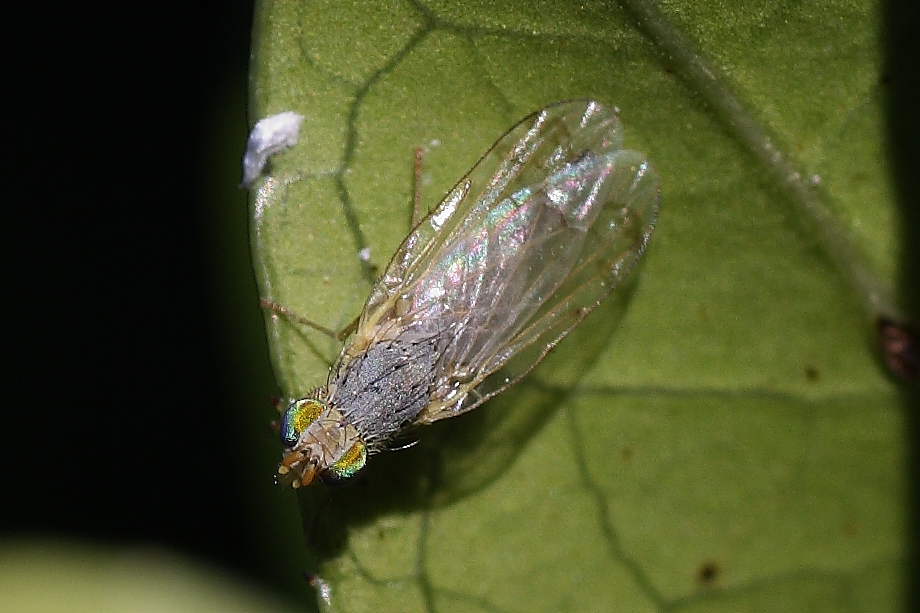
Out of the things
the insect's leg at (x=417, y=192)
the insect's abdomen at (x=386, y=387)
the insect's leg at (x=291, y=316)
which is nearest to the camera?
the insect's leg at (x=291, y=316)

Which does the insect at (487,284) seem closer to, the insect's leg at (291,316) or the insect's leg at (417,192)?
the insect's leg at (417,192)

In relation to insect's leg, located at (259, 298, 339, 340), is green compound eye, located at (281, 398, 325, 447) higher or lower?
lower

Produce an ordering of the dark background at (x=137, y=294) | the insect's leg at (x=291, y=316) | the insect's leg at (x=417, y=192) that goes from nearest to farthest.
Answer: the insect's leg at (x=291, y=316)
the insect's leg at (x=417, y=192)
the dark background at (x=137, y=294)

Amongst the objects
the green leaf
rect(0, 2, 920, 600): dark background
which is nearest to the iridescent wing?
the green leaf

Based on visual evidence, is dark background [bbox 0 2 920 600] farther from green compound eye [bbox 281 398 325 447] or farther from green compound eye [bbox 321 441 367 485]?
green compound eye [bbox 321 441 367 485]

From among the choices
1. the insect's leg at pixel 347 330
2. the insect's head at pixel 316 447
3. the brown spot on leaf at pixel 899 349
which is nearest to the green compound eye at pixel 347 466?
the insect's head at pixel 316 447

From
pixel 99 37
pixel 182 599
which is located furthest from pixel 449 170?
pixel 99 37

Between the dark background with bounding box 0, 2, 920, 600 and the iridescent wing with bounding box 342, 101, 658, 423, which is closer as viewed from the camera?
the iridescent wing with bounding box 342, 101, 658, 423

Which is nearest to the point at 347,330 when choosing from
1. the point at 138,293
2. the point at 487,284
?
the point at 487,284
